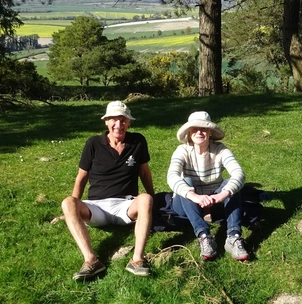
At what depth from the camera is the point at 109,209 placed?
453cm

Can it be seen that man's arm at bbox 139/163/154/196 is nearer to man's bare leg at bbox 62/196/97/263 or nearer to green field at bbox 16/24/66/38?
man's bare leg at bbox 62/196/97/263

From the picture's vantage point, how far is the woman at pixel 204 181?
13.5 ft

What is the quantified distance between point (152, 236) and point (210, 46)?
905 centimetres

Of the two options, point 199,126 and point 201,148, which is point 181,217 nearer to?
point 201,148

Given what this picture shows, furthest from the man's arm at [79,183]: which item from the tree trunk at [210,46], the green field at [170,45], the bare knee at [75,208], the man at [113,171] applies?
the green field at [170,45]

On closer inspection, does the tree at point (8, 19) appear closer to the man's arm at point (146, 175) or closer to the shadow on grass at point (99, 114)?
the shadow on grass at point (99, 114)

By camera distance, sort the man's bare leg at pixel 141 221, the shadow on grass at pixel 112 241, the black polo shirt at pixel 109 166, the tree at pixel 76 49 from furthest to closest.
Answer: the tree at pixel 76 49 < the black polo shirt at pixel 109 166 < the shadow on grass at pixel 112 241 < the man's bare leg at pixel 141 221

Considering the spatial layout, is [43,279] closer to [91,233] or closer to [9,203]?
[91,233]

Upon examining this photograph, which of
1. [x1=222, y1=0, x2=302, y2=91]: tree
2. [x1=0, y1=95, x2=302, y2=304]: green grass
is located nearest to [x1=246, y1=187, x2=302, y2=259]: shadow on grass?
[x1=0, y1=95, x2=302, y2=304]: green grass

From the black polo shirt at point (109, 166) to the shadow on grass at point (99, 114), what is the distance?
12.0 feet

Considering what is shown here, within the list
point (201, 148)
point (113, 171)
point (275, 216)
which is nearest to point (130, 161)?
point (113, 171)

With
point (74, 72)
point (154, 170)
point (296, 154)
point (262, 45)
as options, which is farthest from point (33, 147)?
point (74, 72)

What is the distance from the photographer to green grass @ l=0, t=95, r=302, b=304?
3686 millimetres

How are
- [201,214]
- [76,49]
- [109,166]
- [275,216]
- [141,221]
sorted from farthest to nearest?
[76,49], [275,216], [109,166], [201,214], [141,221]
